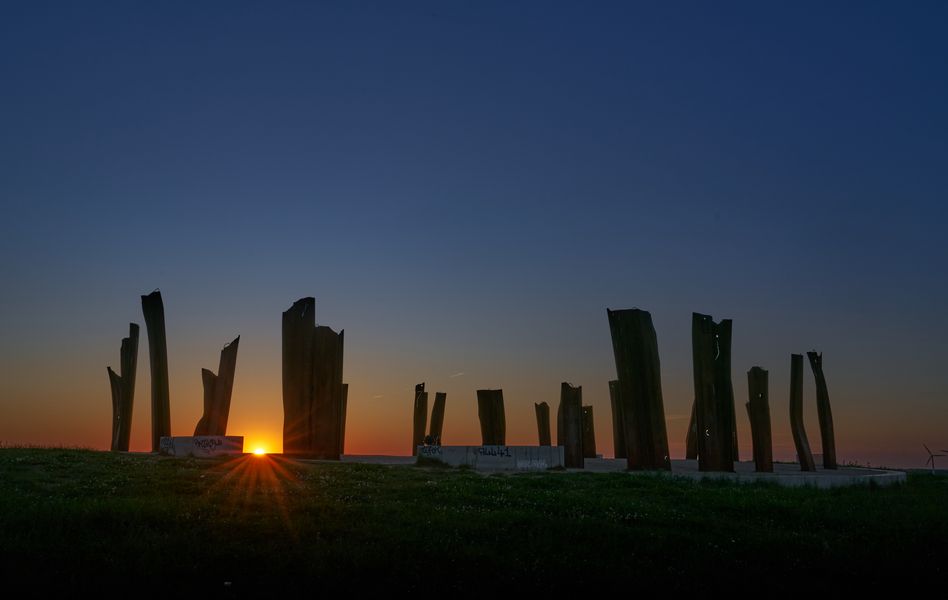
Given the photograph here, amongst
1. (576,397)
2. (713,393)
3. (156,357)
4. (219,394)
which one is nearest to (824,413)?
(713,393)

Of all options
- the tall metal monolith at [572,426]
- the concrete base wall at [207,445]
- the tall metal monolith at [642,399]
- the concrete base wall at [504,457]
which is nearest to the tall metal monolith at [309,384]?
the concrete base wall at [207,445]

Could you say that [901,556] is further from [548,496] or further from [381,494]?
[381,494]

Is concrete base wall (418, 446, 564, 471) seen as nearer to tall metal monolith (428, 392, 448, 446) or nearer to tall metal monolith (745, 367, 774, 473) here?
tall metal monolith (745, 367, 774, 473)

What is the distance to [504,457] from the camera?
103 feet

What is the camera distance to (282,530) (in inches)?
605

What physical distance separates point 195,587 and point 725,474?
2002 cm

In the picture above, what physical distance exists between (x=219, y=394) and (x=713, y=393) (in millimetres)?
19457

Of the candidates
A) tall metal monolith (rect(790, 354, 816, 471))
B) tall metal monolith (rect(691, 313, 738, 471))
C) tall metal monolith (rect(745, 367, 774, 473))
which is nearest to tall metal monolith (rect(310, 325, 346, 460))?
tall metal monolith (rect(691, 313, 738, 471))

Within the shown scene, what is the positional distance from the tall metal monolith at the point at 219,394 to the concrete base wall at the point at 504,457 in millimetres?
9220

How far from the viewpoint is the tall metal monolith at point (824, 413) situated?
3522cm

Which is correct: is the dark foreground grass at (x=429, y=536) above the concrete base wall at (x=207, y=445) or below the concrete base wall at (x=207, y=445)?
below

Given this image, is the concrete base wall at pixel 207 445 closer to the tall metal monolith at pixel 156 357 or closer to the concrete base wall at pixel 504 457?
the tall metal monolith at pixel 156 357

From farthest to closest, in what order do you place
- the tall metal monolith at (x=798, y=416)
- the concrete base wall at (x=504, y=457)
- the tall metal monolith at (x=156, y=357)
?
the tall metal monolith at (x=156, y=357) < the tall metal monolith at (x=798, y=416) < the concrete base wall at (x=504, y=457)

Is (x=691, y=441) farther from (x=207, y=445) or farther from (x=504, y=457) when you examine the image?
(x=207, y=445)
